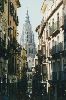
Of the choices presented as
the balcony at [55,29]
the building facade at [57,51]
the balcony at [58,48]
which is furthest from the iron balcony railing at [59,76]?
the balcony at [55,29]

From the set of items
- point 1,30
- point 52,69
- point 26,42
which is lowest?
point 52,69

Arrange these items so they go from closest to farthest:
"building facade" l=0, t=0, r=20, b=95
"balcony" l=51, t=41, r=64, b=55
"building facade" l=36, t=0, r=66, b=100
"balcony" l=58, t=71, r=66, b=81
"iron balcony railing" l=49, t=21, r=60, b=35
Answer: "building facade" l=0, t=0, r=20, b=95
"balcony" l=58, t=71, r=66, b=81
"building facade" l=36, t=0, r=66, b=100
"balcony" l=51, t=41, r=64, b=55
"iron balcony railing" l=49, t=21, r=60, b=35

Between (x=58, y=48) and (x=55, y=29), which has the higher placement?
(x=55, y=29)

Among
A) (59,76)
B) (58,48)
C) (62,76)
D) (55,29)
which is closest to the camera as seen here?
(62,76)

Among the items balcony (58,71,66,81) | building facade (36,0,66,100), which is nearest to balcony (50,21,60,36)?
building facade (36,0,66,100)

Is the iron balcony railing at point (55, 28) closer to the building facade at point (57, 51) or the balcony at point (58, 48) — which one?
the building facade at point (57, 51)

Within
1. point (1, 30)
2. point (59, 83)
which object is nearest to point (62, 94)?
point (59, 83)

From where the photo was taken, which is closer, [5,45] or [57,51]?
[5,45]

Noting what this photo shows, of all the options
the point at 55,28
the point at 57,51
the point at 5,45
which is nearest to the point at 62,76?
the point at 57,51

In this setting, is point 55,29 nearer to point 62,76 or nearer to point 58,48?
point 58,48

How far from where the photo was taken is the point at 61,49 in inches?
1580

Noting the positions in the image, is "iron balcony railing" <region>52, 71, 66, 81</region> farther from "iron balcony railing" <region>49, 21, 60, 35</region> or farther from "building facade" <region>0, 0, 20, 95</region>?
"building facade" <region>0, 0, 20, 95</region>

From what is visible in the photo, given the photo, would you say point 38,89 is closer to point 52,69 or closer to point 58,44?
point 52,69

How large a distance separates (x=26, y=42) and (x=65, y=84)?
5247 inches
